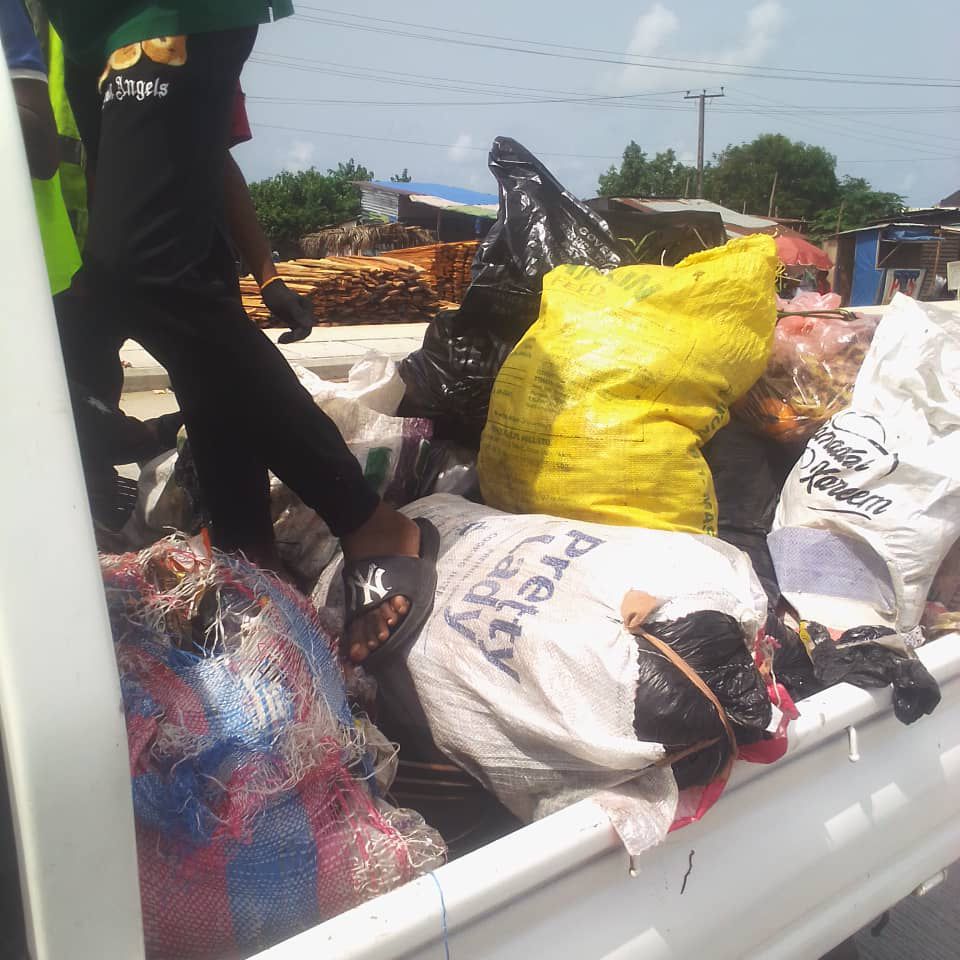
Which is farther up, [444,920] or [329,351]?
[444,920]

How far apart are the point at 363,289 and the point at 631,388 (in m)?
8.84

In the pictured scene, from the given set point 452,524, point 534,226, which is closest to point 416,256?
point 534,226

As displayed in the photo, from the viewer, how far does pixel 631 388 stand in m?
1.87

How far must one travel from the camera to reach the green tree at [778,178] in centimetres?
6225

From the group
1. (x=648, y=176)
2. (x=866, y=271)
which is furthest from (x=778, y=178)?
(x=866, y=271)

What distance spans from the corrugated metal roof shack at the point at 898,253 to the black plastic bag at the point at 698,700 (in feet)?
82.9

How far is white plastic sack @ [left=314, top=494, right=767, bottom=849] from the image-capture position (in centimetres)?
118

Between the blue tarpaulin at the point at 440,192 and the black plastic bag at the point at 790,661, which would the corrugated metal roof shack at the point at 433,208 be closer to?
the blue tarpaulin at the point at 440,192

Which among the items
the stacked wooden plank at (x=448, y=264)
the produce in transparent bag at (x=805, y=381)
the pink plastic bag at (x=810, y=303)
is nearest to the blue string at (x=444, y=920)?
the produce in transparent bag at (x=805, y=381)

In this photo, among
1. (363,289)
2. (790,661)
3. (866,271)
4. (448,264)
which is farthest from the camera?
(866,271)

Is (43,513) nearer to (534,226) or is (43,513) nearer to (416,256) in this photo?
(534,226)

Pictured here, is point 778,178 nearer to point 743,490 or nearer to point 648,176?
point 648,176

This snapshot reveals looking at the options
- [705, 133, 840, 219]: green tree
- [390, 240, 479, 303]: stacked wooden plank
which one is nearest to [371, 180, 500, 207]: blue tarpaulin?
[390, 240, 479, 303]: stacked wooden plank

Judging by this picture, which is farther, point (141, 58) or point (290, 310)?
point (290, 310)
